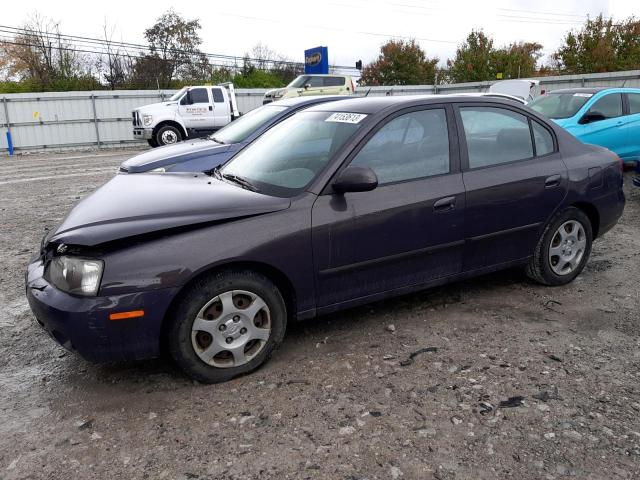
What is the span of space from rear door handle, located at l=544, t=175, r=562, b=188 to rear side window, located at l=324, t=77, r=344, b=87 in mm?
17113

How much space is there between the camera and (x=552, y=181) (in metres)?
4.11

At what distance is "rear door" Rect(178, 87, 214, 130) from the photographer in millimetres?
18141

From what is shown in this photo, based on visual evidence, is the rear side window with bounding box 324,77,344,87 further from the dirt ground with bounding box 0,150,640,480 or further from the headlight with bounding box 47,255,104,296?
the headlight with bounding box 47,255,104,296

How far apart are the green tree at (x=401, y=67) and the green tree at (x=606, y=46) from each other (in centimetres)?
1446

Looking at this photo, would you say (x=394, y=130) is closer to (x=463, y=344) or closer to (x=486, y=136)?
(x=486, y=136)

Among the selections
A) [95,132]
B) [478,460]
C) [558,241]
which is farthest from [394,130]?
[95,132]

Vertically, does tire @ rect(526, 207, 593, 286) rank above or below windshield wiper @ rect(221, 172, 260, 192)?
Answer: below

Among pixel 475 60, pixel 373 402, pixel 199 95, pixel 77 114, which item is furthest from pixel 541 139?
pixel 475 60

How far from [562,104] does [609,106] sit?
2.55 feet

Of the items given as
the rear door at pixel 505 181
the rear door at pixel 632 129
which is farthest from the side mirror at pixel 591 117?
the rear door at pixel 505 181

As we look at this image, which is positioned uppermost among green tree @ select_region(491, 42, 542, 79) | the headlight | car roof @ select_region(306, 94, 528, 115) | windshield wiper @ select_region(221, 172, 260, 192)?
green tree @ select_region(491, 42, 542, 79)

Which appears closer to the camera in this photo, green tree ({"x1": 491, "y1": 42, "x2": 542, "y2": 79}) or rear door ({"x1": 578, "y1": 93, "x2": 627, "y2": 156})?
rear door ({"x1": 578, "y1": 93, "x2": 627, "y2": 156})

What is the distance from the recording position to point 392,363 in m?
3.26

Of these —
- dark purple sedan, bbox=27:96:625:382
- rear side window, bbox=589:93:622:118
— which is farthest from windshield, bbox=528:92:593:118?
dark purple sedan, bbox=27:96:625:382
